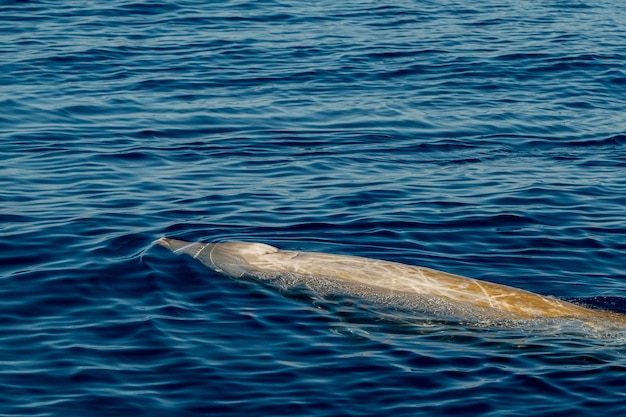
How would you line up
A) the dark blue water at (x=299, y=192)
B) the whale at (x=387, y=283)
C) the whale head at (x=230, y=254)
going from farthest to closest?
the whale head at (x=230, y=254) → the whale at (x=387, y=283) → the dark blue water at (x=299, y=192)

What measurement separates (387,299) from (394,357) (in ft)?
4.84

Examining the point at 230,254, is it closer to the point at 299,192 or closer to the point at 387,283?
the point at 387,283

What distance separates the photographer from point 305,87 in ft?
72.8

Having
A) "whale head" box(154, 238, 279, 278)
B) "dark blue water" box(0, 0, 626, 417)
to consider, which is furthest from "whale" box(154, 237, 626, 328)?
"dark blue water" box(0, 0, 626, 417)

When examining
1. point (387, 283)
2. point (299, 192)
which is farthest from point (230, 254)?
point (299, 192)

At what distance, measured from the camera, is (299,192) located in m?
16.1

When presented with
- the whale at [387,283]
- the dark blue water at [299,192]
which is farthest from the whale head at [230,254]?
the dark blue water at [299,192]

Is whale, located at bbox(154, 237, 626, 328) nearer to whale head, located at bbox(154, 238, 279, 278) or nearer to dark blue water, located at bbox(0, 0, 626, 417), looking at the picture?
whale head, located at bbox(154, 238, 279, 278)

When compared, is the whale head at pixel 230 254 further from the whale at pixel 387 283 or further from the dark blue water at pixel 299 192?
the dark blue water at pixel 299 192

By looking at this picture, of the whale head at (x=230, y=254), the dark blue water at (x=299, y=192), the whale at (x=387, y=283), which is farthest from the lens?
the whale head at (x=230, y=254)

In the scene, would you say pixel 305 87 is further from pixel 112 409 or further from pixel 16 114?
pixel 112 409

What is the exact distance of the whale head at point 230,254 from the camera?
496 inches

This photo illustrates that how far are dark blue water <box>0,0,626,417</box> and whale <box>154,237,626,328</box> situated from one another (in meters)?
0.32

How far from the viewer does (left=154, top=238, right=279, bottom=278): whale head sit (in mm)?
12609
